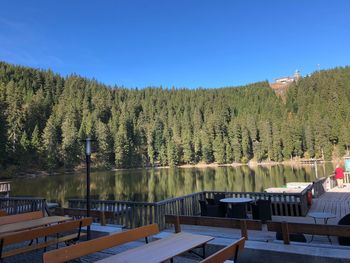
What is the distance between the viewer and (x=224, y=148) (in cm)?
7719

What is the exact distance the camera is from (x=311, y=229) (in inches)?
166

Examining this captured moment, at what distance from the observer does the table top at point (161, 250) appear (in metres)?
2.89

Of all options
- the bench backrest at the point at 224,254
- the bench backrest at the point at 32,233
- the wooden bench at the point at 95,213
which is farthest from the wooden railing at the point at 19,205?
the bench backrest at the point at 224,254

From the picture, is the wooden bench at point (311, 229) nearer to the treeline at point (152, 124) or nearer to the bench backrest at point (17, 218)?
the bench backrest at point (17, 218)

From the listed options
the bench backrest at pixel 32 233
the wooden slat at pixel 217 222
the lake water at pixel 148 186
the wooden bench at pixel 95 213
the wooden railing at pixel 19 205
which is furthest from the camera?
the lake water at pixel 148 186

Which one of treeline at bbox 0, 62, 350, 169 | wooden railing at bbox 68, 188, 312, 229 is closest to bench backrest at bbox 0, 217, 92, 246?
wooden railing at bbox 68, 188, 312, 229

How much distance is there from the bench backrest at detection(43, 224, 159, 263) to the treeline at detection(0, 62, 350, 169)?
5135 cm

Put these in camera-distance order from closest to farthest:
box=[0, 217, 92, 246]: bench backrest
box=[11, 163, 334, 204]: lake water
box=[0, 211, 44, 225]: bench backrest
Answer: box=[0, 217, 92, 246]: bench backrest → box=[0, 211, 44, 225]: bench backrest → box=[11, 163, 334, 204]: lake water

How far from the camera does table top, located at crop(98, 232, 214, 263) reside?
289cm

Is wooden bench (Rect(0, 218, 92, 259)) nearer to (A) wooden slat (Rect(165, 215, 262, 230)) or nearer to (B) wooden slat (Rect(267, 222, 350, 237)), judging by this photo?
(A) wooden slat (Rect(165, 215, 262, 230))

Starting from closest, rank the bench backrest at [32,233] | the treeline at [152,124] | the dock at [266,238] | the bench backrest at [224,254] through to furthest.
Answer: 1. the bench backrest at [224,254]
2. the bench backrest at [32,233]
3. the dock at [266,238]
4. the treeline at [152,124]

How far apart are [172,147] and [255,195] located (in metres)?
67.5

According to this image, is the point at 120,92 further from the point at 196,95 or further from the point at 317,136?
the point at 317,136

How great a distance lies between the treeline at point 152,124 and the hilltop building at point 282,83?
1254 inches
